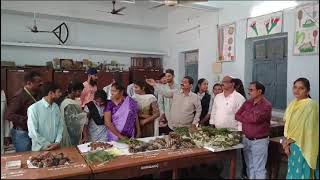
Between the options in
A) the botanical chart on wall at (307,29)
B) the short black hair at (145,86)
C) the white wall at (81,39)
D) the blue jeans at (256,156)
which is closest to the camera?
the botanical chart on wall at (307,29)

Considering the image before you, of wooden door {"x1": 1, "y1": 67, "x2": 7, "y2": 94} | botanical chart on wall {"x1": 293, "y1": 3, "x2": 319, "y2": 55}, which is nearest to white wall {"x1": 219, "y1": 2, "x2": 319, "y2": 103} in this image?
botanical chart on wall {"x1": 293, "y1": 3, "x2": 319, "y2": 55}

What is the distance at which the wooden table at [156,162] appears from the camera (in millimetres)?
1058

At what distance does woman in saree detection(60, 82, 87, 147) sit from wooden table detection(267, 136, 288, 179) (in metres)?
0.87

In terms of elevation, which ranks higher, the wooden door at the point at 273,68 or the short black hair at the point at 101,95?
the wooden door at the point at 273,68

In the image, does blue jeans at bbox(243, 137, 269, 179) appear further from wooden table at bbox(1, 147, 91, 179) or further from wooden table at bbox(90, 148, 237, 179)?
wooden table at bbox(1, 147, 91, 179)

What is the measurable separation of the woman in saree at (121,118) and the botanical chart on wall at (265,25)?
71cm

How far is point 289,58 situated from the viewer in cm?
85

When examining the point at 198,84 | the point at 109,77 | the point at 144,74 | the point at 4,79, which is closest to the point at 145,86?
the point at 144,74

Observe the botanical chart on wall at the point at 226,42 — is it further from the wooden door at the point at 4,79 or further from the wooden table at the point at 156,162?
the wooden door at the point at 4,79

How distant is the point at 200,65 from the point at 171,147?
44 cm

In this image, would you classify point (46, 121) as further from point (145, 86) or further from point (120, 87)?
point (145, 86)

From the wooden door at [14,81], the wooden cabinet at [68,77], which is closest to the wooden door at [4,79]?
the wooden door at [14,81]

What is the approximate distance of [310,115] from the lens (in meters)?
0.78

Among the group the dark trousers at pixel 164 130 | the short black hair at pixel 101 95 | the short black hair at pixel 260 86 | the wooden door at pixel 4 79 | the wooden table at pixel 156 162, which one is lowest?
the wooden table at pixel 156 162
